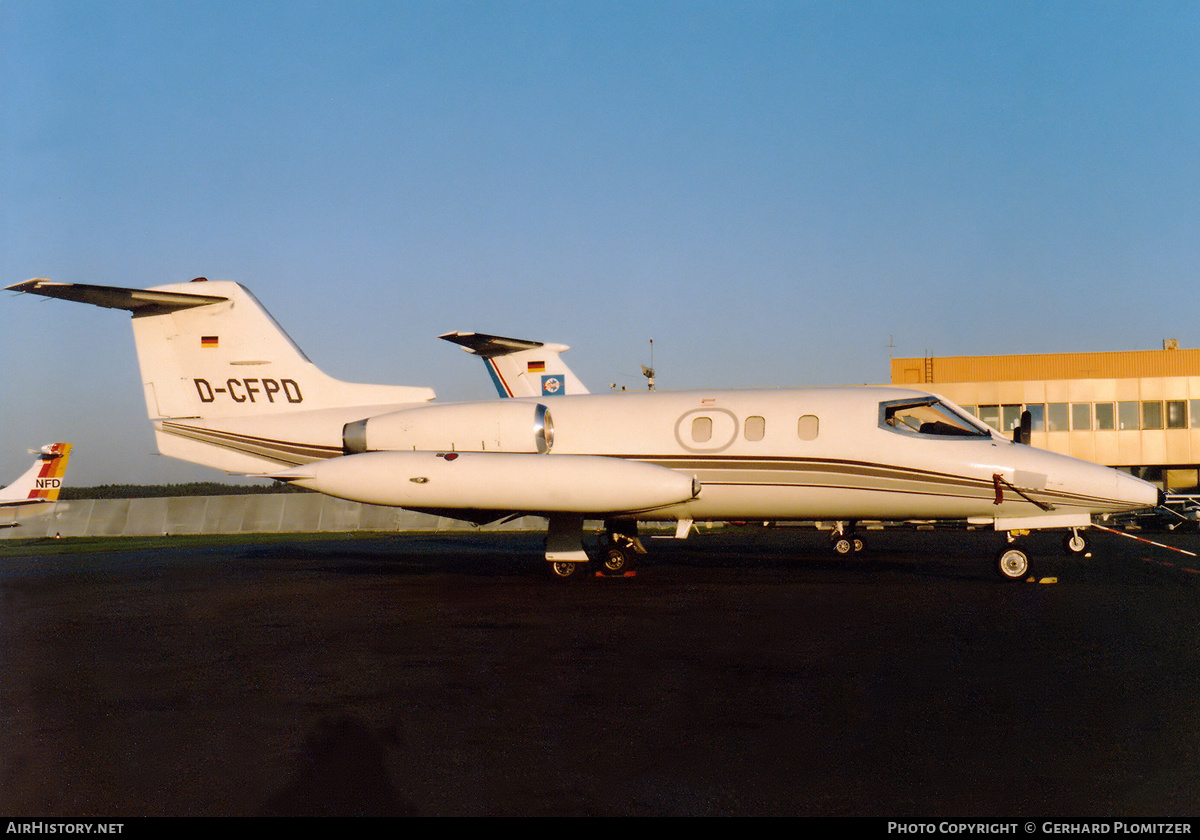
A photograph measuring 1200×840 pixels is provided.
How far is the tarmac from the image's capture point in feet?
15.9

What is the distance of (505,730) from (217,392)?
1396 centimetres

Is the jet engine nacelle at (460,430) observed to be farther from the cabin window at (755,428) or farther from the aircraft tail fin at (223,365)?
the cabin window at (755,428)

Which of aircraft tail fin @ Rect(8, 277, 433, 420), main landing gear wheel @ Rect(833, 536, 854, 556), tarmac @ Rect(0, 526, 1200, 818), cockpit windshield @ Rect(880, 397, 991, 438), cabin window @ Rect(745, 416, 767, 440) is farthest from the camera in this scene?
main landing gear wheel @ Rect(833, 536, 854, 556)

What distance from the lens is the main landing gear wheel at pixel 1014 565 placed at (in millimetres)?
15148

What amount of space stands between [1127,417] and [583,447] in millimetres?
38415

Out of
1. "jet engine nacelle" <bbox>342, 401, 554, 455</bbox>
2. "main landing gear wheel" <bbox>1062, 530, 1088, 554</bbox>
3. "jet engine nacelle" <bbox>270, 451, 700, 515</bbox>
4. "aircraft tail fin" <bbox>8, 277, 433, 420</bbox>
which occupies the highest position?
"aircraft tail fin" <bbox>8, 277, 433, 420</bbox>

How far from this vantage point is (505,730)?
6133 mm

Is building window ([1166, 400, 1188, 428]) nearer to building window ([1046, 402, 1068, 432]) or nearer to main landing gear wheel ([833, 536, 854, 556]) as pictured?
building window ([1046, 402, 1068, 432])

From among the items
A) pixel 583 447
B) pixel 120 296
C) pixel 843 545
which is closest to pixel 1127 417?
pixel 843 545

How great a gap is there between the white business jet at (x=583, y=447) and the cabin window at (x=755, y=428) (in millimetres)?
21

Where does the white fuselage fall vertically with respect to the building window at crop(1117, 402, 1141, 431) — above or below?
below

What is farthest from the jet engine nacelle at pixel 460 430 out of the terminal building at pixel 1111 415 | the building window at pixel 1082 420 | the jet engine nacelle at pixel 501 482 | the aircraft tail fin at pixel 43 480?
the building window at pixel 1082 420

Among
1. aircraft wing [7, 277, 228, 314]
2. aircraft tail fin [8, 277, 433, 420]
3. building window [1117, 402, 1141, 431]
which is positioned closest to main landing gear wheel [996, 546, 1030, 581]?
aircraft tail fin [8, 277, 433, 420]

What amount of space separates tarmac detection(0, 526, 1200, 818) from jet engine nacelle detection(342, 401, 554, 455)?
3.03m
